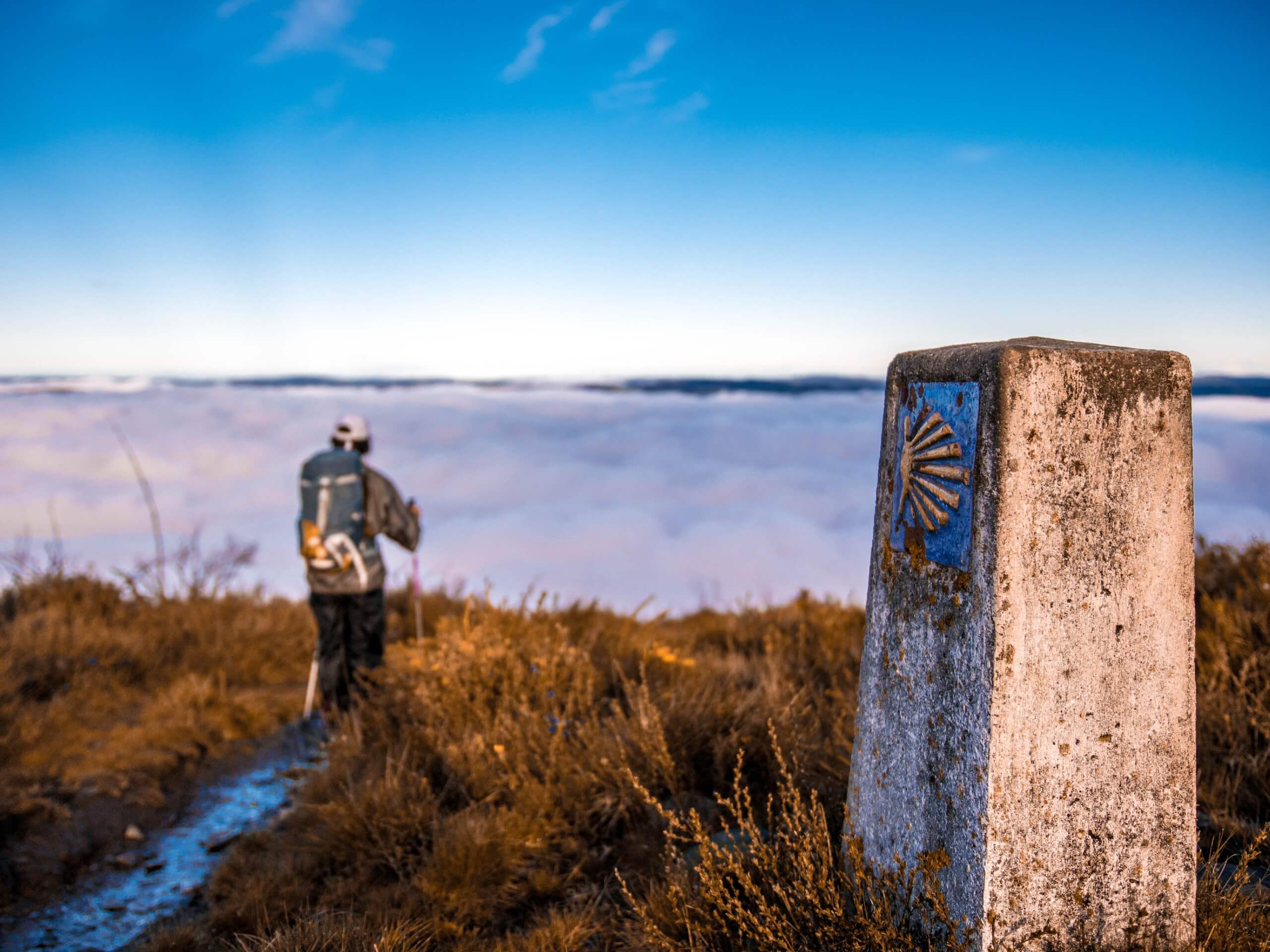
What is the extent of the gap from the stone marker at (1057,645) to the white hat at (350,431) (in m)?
5.16


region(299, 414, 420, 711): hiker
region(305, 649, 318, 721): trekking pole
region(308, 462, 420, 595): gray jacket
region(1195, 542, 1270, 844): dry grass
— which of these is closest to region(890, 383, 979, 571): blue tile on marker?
region(1195, 542, 1270, 844): dry grass

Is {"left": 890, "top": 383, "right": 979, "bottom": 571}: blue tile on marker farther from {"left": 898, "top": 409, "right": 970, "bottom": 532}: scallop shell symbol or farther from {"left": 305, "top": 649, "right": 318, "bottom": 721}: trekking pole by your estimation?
{"left": 305, "top": 649, "right": 318, "bottom": 721}: trekking pole

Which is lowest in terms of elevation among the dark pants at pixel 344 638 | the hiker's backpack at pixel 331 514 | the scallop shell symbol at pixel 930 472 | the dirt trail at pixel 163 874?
the dirt trail at pixel 163 874

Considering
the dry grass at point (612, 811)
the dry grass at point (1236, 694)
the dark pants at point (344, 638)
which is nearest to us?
the dry grass at point (612, 811)

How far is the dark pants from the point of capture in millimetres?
6371

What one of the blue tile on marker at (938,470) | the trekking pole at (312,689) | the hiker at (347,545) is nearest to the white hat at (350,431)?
the hiker at (347,545)

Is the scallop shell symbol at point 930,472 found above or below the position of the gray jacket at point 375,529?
above

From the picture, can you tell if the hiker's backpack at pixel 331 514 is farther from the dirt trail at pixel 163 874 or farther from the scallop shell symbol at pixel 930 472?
the scallop shell symbol at pixel 930 472

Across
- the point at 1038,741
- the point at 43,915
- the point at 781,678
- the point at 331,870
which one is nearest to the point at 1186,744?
the point at 1038,741

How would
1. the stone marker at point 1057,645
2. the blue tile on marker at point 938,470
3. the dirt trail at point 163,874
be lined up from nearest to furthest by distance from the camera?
the stone marker at point 1057,645
the blue tile on marker at point 938,470
the dirt trail at point 163,874

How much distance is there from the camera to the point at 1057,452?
198cm

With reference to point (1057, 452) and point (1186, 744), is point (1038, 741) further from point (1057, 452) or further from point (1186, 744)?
point (1057, 452)

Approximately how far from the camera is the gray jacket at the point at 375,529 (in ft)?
20.3

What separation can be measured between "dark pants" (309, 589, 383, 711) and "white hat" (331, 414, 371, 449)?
1230mm
